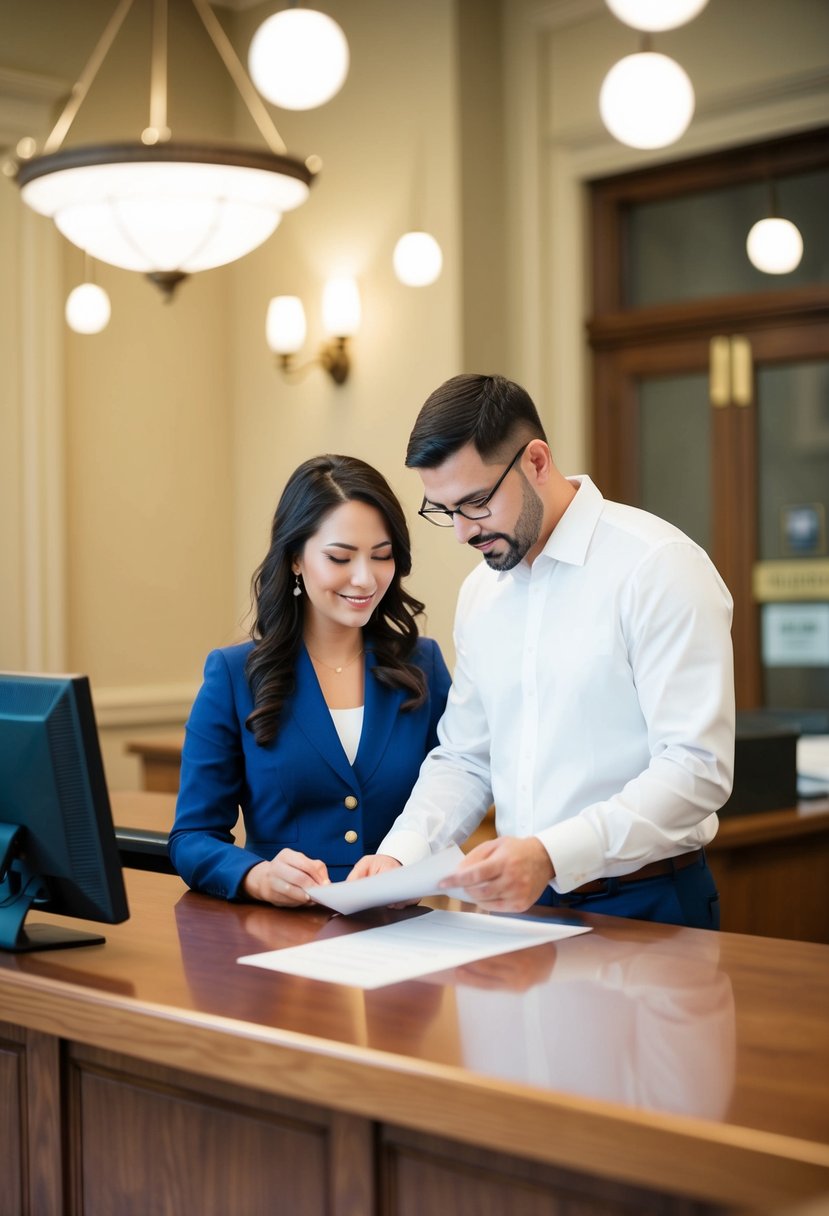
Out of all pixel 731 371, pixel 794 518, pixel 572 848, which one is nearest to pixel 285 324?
pixel 731 371

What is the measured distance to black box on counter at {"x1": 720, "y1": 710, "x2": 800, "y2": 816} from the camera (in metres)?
3.76

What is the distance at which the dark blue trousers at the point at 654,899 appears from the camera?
7.18ft

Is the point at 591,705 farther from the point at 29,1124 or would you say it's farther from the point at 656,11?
the point at 656,11

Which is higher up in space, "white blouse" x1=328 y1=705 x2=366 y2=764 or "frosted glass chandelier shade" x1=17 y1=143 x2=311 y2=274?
"frosted glass chandelier shade" x1=17 y1=143 x2=311 y2=274

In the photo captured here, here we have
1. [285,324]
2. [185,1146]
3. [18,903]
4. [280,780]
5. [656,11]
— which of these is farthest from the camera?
[285,324]

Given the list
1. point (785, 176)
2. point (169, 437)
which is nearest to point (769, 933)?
point (785, 176)

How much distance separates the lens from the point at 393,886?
1959mm

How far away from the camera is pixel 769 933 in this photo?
390 centimetres

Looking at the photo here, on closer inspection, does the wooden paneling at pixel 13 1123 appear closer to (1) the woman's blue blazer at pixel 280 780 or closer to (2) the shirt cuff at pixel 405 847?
(1) the woman's blue blazer at pixel 280 780

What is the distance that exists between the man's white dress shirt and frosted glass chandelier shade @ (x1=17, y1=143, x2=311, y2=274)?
61.0 inches

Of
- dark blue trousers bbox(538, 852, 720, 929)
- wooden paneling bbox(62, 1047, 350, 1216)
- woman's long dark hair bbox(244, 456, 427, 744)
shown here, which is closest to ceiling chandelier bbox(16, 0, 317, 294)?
woman's long dark hair bbox(244, 456, 427, 744)

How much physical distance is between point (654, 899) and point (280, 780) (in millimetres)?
675

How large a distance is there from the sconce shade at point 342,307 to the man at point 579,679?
351cm

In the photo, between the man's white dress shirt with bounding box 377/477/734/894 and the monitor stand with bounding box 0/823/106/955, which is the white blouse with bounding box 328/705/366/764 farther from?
the monitor stand with bounding box 0/823/106/955
